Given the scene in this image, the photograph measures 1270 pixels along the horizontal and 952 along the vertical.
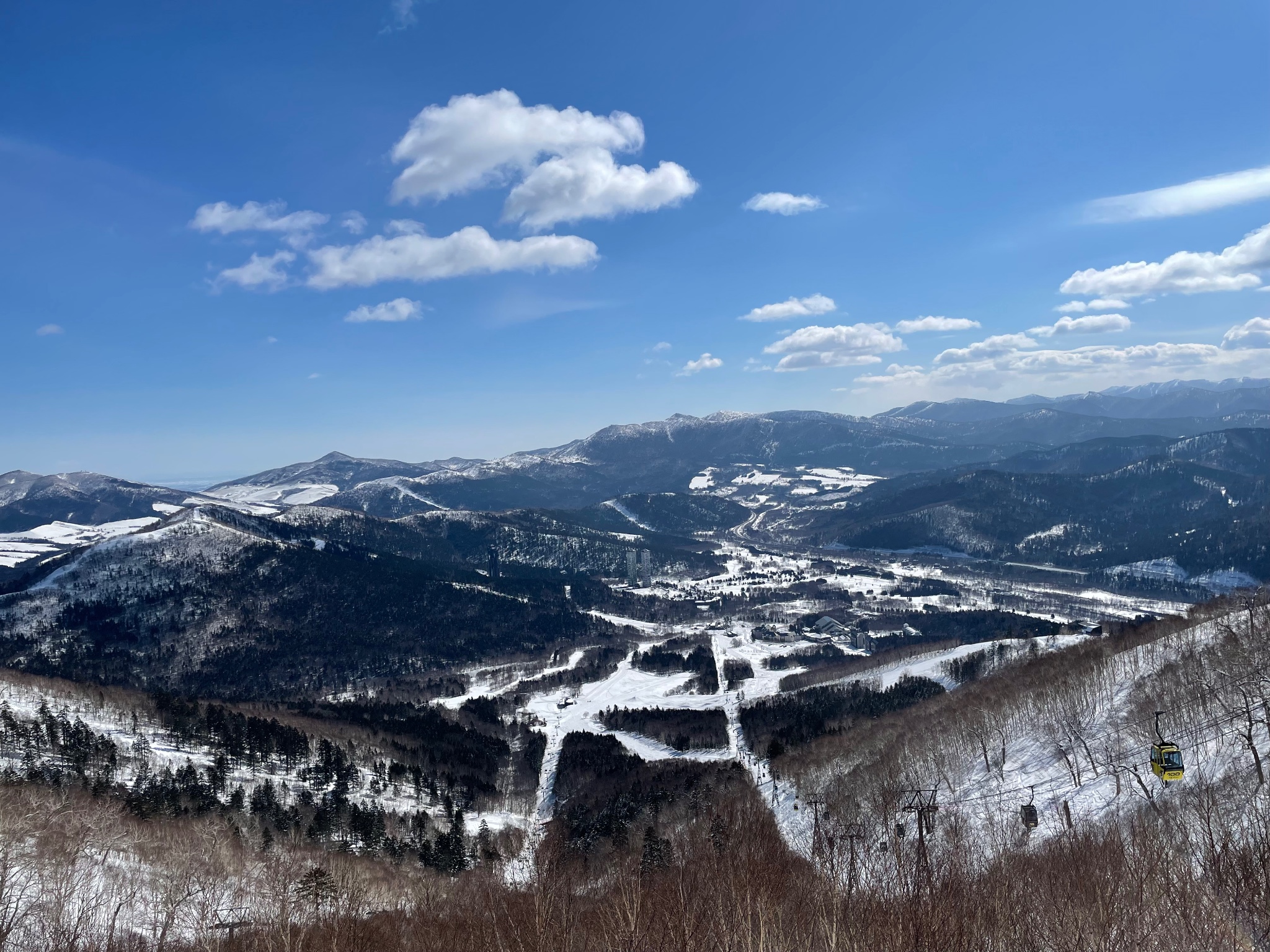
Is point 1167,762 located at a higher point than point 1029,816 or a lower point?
higher

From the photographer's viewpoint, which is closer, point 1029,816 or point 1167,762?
point 1167,762

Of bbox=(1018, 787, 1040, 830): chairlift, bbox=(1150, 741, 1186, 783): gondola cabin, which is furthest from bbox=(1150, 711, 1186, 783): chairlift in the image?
bbox=(1018, 787, 1040, 830): chairlift

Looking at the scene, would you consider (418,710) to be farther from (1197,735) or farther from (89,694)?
(1197,735)

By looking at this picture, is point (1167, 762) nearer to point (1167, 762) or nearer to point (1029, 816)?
point (1167, 762)

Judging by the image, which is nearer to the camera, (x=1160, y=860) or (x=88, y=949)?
(x=1160, y=860)

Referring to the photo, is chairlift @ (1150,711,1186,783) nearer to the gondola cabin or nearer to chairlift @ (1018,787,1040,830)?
the gondola cabin

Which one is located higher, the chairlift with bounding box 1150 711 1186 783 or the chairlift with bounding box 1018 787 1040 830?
the chairlift with bounding box 1150 711 1186 783

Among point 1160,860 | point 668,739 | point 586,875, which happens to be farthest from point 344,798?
point 1160,860

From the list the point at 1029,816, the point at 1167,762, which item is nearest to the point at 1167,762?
the point at 1167,762
